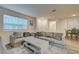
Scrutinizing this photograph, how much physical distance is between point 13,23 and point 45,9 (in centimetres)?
59

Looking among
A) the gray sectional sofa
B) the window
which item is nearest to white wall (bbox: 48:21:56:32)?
the gray sectional sofa

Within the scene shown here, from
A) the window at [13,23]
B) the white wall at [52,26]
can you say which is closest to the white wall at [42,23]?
the white wall at [52,26]

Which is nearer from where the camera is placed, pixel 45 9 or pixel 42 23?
pixel 45 9

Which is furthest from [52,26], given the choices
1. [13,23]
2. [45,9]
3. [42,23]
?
[13,23]

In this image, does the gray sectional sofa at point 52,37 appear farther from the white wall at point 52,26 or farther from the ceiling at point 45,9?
the ceiling at point 45,9

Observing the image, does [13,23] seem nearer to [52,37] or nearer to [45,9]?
[45,9]

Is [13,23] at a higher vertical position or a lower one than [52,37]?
higher

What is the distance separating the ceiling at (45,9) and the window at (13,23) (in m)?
0.14

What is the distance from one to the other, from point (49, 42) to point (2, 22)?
0.85 meters

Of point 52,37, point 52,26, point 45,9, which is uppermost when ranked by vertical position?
point 45,9

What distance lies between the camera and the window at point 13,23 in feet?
5.09

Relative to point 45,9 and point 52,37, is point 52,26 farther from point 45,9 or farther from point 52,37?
point 45,9

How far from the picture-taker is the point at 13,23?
5.34ft

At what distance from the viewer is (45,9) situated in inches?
62.4
